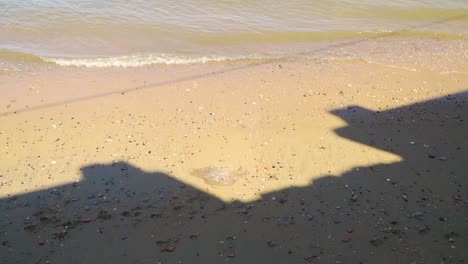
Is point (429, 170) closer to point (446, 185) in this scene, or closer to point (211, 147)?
point (446, 185)

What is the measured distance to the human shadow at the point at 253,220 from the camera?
198 inches

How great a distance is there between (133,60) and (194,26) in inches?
114

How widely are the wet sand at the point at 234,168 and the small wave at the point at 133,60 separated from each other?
2.55 ft

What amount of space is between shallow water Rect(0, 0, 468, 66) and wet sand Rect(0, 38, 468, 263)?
183 centimetres

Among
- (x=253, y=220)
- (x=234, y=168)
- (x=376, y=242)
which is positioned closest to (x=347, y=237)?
(x=376, y=242)

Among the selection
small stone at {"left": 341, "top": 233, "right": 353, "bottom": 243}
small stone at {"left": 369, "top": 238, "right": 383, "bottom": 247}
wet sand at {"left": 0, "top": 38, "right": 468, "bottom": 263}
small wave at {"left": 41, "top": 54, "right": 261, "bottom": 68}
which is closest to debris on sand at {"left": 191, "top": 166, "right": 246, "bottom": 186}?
wet sand at {"left": 0, "top": 38, "right": 468, "bottom": 263}

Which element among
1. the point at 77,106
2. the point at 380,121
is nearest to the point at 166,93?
the point at 77,106

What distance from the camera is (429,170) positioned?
20.8ft

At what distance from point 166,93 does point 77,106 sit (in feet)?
5.00

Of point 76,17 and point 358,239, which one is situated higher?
point 76,17

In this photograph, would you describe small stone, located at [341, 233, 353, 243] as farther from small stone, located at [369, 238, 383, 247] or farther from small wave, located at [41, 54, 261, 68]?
small wave, located at [41, 54, 261, 68]

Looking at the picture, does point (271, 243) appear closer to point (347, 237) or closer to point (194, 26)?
point (347, 237)

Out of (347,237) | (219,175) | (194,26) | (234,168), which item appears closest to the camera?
(347,237)

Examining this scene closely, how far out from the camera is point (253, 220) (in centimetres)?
549
